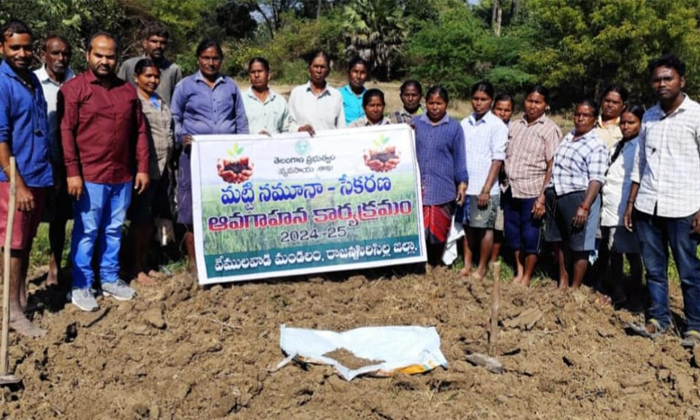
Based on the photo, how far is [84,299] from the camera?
4965 mm

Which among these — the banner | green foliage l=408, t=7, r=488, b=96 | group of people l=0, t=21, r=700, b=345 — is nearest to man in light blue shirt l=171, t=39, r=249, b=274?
group of people l=0, t=21, r=700, b=345

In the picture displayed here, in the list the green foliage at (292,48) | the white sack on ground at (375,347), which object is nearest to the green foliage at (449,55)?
the green foliage at (292,48)

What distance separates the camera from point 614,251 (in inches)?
213

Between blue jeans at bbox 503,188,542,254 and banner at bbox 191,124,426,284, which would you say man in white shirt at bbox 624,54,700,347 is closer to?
blue jeans at bbox 503,188,542,254

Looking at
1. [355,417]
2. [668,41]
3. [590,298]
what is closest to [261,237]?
[355,417]

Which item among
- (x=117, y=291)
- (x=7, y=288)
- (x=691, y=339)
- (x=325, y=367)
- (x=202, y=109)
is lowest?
(x=691, y=339)

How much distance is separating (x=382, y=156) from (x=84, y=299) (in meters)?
2.77

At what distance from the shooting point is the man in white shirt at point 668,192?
175 inches

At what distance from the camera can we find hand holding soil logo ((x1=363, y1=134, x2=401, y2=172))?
5.64 metres

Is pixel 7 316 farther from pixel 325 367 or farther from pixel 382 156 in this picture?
pixel 382 156

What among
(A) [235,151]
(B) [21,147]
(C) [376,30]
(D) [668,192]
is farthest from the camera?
(C) [376,30]

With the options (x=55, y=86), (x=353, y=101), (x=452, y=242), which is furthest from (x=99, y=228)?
(x=452, y=242)

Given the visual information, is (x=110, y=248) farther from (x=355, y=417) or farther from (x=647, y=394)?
(x=647, y=394)

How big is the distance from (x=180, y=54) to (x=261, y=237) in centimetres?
3352
